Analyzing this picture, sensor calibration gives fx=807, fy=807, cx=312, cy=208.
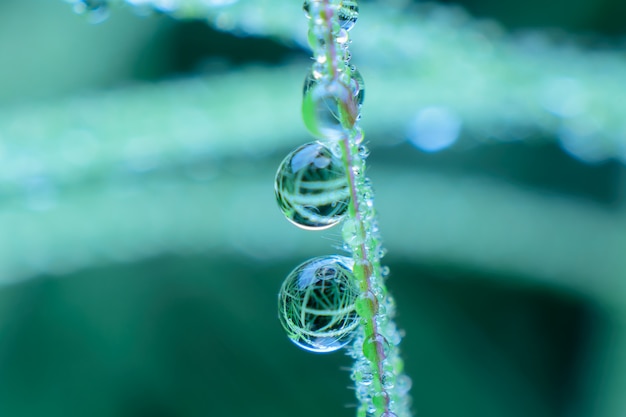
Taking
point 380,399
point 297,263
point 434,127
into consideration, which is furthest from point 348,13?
point 297,263

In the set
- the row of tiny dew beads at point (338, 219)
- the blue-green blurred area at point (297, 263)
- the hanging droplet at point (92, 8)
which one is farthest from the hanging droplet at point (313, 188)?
the blue-green blurred area at point (297, 263)

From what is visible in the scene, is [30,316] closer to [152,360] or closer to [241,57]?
[152,360]

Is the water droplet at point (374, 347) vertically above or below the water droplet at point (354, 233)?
below

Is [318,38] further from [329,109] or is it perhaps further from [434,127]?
[434,127]

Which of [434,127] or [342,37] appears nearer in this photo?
[342,37]

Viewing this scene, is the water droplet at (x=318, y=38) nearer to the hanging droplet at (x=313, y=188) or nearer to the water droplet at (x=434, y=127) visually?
the hanging droplet at (x=313, y=188)

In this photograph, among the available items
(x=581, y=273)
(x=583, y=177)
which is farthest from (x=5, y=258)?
(x=583, y=177)
